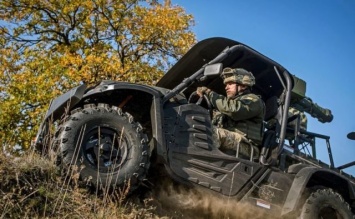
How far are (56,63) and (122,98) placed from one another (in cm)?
1191

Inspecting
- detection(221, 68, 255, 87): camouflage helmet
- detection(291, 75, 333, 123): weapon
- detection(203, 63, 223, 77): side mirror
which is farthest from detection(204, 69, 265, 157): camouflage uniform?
detection(291, 75, 333, 123): weapon

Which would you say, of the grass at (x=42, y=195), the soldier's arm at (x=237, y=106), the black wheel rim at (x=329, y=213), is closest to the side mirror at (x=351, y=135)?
the black wheel rim at (x=329, y=213)

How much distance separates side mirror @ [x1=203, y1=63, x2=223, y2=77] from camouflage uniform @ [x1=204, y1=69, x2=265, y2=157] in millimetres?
545

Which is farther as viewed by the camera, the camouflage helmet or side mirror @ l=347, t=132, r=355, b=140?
side mirror @ l=347, t=132, r=355, b=140

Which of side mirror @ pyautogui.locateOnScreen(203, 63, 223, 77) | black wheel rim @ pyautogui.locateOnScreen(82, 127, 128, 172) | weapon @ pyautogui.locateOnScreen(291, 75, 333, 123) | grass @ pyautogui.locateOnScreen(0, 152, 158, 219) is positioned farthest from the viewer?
weapon @ pyautogui.locateOnScreen(291, 75, 333, 123)

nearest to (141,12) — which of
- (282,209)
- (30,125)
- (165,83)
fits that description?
(30,125)

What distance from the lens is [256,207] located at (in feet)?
20.4

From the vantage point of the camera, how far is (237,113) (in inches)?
250

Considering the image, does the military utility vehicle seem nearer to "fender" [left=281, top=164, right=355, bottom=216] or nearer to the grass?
"fender" [left=281, top=164, right=355, bottom=216]

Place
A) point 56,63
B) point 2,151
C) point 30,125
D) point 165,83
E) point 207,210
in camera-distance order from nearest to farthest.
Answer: point 2,151 < point 207,210 < point 165,83 < point 30,125 < point 56,63

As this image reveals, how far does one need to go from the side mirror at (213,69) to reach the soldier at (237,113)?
541mm

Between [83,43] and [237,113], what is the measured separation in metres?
13.0

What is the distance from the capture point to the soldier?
20.6 ft

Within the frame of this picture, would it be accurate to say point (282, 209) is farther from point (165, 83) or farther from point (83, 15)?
point (83, 15)
